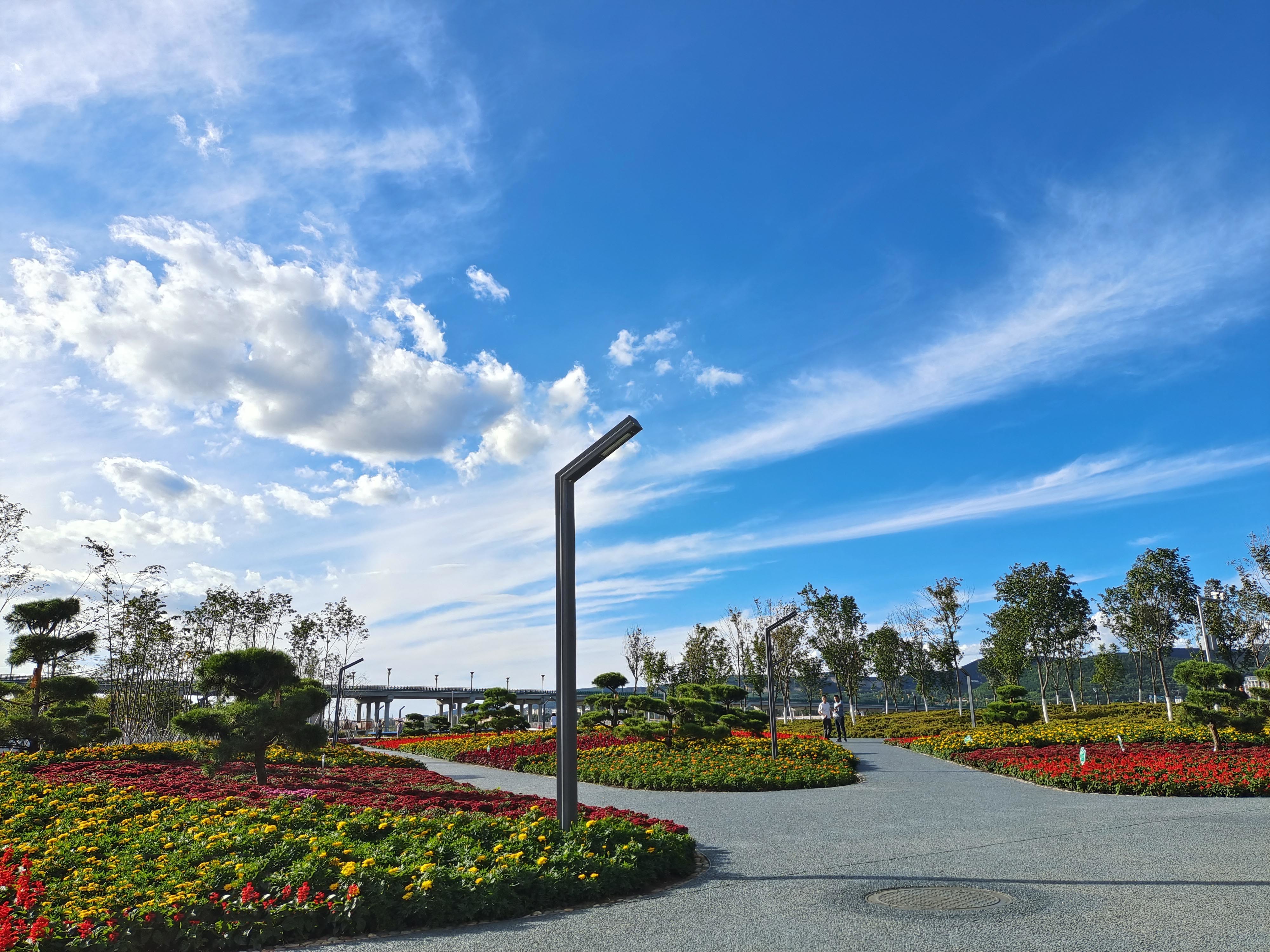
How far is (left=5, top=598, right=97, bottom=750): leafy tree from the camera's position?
1878cm

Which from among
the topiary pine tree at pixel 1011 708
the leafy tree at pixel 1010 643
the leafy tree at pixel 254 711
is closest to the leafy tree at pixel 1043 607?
the leafy tree at pixel 1010 643

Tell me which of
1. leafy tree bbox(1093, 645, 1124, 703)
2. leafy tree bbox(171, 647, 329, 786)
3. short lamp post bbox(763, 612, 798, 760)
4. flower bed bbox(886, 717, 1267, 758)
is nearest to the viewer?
leafy tree bbox(171, 647, 329, 786)

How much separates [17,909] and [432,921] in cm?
267

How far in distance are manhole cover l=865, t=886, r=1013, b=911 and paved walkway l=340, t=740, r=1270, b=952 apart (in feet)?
0.39

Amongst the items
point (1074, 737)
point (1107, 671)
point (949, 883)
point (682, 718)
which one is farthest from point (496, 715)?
point (1107, 671)

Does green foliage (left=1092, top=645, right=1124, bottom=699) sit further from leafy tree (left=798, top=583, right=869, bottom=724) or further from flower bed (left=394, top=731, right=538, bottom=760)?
flower bed (left=394, top=731, right=538, bottom=760)

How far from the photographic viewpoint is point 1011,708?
2608 cm

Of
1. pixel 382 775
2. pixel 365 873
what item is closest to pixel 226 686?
pixel 382 775

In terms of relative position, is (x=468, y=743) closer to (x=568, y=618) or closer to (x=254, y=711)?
(x=254, y=711)

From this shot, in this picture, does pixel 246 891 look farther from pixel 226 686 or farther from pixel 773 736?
pixel 773 736

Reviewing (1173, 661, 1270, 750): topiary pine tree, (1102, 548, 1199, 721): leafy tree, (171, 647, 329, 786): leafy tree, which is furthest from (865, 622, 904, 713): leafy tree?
(171, 647, 329, 786): leafy tree

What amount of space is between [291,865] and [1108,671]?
52920 mm

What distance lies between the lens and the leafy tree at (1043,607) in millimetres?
37375

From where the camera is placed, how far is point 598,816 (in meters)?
7.82
